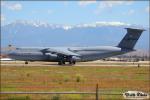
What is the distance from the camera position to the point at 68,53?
3406 inches

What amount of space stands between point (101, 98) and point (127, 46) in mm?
68726

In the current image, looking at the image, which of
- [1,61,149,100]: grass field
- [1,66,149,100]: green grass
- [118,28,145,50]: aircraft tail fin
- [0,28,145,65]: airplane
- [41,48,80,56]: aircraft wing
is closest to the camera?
[1,61,149,100]: grass field

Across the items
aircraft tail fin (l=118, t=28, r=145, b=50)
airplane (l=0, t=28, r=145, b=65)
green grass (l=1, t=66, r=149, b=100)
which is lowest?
green grass (l=1, t=66, r=149, b=100)

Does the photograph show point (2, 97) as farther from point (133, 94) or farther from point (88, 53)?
point (88, 53)

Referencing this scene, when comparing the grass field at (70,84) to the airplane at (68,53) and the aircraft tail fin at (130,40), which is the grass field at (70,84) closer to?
the airplane at (68,53)

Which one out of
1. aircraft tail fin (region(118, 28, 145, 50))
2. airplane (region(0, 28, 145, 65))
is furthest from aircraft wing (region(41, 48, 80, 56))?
aircraft tail fin (region(118, 28, 145, 50))

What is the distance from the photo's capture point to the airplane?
286ft

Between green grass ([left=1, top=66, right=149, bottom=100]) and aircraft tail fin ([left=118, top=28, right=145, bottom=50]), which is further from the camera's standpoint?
aircraft tail fin ([left=118, top=28, right=145, bottom=50])

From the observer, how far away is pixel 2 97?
81.2 feet

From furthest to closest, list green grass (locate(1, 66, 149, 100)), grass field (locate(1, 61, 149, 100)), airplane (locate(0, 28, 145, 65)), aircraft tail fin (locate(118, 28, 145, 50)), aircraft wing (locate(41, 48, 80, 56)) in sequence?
aircraft tail fin (locate(118, 28, 145, 50)) → airplane (locate(0, 28, 145, 65)) → aircraft wing (locate(41, 48, 80, 56)) → green grass (locate(1, 66, 149, 100)) → grass field (locate(1, 61, 149, 100))

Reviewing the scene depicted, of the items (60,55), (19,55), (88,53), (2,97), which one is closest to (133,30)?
(88,53)

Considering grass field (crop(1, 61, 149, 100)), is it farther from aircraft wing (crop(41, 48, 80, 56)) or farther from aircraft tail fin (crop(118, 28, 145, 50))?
aircraft tail fin (crop(118, 28, 145, 50))

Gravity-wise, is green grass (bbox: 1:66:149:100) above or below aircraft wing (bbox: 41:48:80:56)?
below

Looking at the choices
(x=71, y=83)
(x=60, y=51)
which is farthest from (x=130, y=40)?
(x=71, y=83)
